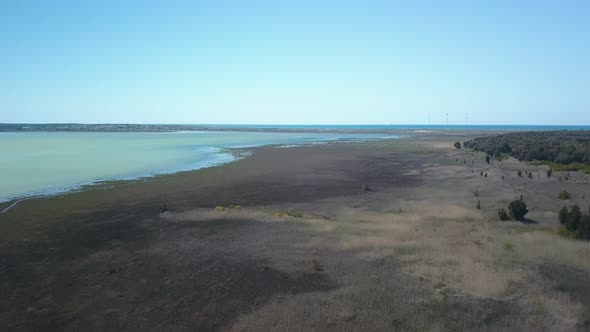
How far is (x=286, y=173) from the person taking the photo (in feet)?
133

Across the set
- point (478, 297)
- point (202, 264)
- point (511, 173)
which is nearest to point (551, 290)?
point (478, 297)

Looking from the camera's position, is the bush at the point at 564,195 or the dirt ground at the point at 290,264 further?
the bush at the point at 564,195

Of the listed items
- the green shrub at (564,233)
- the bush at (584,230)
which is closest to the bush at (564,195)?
the green shrub at (564,233)

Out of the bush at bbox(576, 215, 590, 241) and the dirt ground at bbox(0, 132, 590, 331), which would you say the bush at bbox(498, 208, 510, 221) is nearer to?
the dirt ground at bbox(0, 132, 590, 331)

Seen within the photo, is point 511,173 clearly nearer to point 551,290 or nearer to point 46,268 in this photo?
point 551,290

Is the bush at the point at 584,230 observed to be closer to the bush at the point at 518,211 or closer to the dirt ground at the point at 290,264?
the dirt ground at the point at 290,264

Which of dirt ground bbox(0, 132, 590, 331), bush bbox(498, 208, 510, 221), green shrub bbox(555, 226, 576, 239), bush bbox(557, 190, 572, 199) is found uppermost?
bush bbox(557, 190, 572, 199)

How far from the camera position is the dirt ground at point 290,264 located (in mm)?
11672

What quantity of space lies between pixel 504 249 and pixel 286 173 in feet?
84.5

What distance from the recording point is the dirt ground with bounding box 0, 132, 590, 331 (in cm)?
1167

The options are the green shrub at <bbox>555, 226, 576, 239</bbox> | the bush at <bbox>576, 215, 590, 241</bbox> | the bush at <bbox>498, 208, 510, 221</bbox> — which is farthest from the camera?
the bush at <bbox>498, 208, 510, 221</bbox>

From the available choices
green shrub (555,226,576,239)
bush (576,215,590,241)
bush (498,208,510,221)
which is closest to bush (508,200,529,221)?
bush (498,208,510,221)

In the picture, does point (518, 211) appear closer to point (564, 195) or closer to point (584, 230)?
point (584, 230)

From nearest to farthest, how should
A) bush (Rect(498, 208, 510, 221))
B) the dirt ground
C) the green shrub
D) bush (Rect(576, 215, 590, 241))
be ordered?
the dirt ground
bush (Rect(576, 215, 590, 241))
the green shrub
bush (Rect(498, 208, 510, 221))
